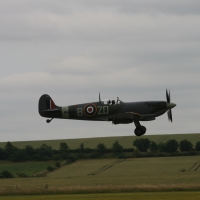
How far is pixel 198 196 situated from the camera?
6172 centimetres

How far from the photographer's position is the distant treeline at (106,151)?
139125mm

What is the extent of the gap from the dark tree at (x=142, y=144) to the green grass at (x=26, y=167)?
19515 millimetres

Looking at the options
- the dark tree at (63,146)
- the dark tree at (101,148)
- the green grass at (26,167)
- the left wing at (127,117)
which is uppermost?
the dark tree at (63,146)

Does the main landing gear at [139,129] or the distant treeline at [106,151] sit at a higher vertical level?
the distant treeline at [106,151]

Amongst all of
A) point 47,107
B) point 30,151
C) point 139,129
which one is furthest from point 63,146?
point 139,129

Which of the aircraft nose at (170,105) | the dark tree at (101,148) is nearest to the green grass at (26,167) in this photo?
the dark tree at (101,148)

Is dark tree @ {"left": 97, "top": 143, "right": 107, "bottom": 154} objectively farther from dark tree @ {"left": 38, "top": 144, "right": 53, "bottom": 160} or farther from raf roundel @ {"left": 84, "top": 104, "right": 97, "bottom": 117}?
raf roundel @ {"left": 84, "top": 104, "right": 97, "bottom": 117}

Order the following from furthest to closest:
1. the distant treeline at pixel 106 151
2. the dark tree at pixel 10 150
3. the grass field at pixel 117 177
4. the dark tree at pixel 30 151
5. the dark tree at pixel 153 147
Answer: the dark tree at pixel 10 150 → the dark tree at pixel 30 151 → the dark tree at pixel 153 147 → the distant treeline at pixel 106 151 → the grass field at pixel 117 177

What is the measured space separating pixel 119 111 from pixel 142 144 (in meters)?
90.8

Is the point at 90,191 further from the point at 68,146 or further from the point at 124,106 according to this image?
the point at 68,146

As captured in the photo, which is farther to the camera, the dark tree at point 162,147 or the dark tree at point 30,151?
the dark tree at point 30,151

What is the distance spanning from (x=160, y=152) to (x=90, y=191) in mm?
66645

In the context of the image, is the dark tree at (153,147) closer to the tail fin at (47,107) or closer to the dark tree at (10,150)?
the dark tree at (10,150)

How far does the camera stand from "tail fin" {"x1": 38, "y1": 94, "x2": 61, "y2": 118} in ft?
187
